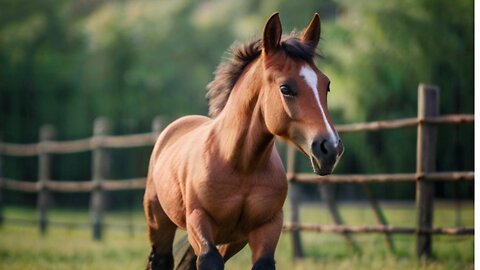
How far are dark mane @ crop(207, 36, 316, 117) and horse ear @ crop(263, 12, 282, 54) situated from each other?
5cm

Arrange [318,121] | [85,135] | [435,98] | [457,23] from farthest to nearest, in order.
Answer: [85,135]
[457,23]
[435,98]
[318,121]

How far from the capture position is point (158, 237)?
5.75 meters

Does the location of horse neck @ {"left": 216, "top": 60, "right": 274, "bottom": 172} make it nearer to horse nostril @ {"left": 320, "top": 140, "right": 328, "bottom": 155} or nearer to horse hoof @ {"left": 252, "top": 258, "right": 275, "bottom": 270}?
horse hoof @ {"left": 252, "top": 258, "right": 275, "bottom": 270}

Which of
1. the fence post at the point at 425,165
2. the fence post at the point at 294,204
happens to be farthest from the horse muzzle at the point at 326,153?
the fence post at the point at 294,204

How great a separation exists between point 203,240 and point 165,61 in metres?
16.8

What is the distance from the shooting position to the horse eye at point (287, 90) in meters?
4.14

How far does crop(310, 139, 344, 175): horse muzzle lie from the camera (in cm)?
387

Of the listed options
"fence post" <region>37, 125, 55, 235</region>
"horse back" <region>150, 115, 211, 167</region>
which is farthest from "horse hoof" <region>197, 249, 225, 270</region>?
"fence post" <region>37, 125, 55, 235</region>

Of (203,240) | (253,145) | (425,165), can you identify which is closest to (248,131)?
(253,145)

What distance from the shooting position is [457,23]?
14.4 meters

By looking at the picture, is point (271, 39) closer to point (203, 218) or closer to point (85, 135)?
point (203, 218)

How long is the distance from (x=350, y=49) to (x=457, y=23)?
221cm

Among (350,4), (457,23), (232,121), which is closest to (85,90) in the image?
Result: (350,4)

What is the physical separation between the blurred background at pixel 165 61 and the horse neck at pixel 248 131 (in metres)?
9.56
